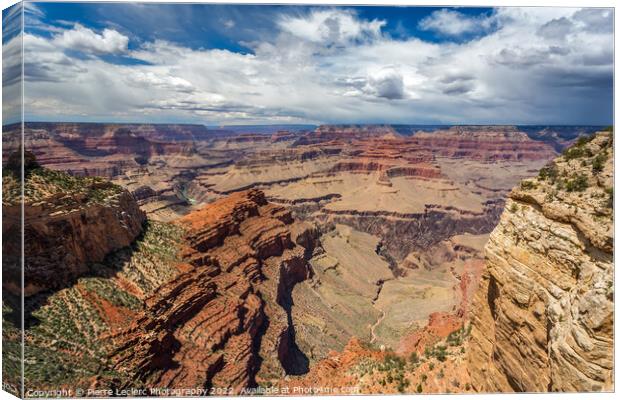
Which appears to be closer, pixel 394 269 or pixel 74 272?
pixel 74 272

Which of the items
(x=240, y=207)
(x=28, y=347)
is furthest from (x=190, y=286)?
(x=240, y=207)

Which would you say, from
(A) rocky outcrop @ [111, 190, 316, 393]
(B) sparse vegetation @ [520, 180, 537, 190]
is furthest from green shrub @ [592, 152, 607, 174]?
(A) rocky outcrop @ [111, 190, 316, 393]

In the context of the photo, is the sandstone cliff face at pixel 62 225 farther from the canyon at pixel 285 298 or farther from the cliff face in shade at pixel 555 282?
the cliff face in shade at pixel 555 282

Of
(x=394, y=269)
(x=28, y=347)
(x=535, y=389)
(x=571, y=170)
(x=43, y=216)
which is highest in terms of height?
(x=571, y=170)

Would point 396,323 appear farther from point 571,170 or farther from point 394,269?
point 571,170

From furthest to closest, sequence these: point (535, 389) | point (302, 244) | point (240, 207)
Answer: point (302, 244) < point (240, 207) < point (535, 389)

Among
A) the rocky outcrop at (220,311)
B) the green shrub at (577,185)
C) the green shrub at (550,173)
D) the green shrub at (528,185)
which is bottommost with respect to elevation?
the rocky outcrop at (220,311)

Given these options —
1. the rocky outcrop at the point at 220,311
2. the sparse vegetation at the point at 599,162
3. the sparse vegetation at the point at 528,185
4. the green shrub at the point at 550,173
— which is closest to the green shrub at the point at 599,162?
the sparse vegetation at the point at 599,162
